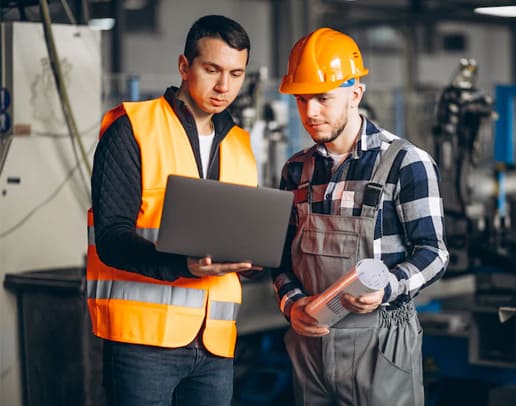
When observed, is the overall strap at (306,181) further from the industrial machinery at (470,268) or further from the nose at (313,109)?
the industrial machinery at (470,268)

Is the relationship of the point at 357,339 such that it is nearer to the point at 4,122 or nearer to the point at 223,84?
the point at 223,84

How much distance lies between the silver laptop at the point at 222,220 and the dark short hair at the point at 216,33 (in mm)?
400

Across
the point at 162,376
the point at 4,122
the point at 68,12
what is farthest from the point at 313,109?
the point at 68,12

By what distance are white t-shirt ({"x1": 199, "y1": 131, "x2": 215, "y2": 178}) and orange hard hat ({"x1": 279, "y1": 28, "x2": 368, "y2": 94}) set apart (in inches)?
9.3

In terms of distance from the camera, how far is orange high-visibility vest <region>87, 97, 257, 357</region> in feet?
7.47

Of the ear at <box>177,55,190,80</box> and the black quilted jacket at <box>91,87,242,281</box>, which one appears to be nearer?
the black quilted jacket at <box>91,87,242,281</box>

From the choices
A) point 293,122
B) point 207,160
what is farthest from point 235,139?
point 293,122

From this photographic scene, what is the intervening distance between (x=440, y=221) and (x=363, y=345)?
0.36 metres

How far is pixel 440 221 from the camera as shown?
2336mm

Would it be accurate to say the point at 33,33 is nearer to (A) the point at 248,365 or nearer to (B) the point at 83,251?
(B) the point at 83,251

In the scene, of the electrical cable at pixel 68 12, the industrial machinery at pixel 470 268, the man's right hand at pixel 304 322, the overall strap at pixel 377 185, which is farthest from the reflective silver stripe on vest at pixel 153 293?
the electrical cable at pixel 68 12

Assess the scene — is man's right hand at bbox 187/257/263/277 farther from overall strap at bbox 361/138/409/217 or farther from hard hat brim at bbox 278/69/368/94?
hard hat brim at bbox 278/69/368/94

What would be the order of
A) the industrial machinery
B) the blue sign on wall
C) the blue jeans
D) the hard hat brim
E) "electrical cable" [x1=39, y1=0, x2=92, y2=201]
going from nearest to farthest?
the blue jeans
the hard hat brim
"electrical cable" [x1=39, y1=0, x2=92, y2=201]
the blue sign on wall
the industrial machinery

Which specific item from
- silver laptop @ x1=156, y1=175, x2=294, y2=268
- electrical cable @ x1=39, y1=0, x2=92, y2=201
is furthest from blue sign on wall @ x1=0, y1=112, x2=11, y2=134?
silver laptop @ x1=156, y1=175, x2=294, y2=268
